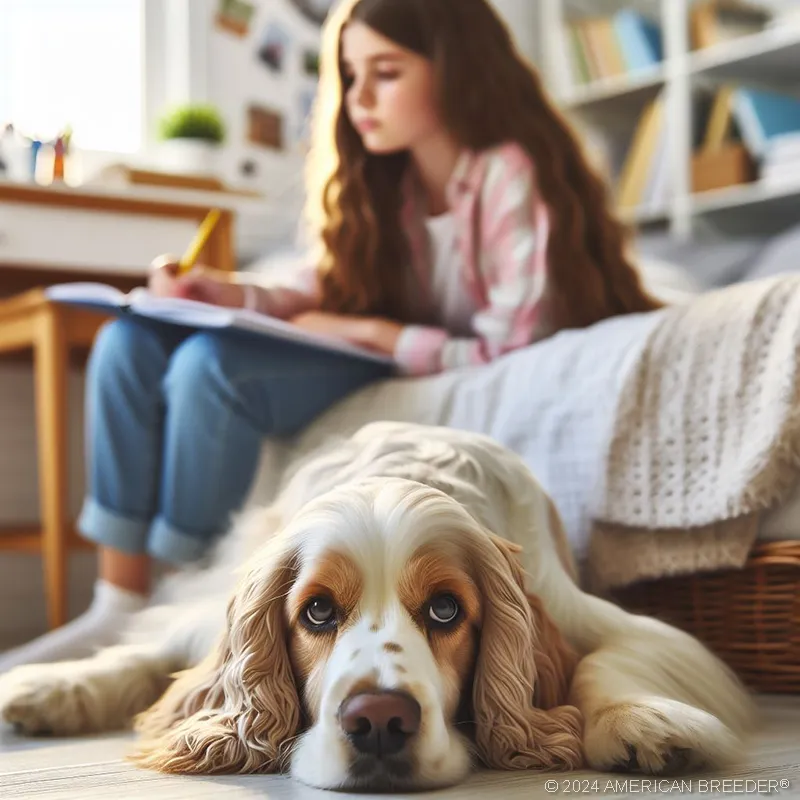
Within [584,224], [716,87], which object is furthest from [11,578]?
[716,87]

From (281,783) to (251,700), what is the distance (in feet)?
0.26

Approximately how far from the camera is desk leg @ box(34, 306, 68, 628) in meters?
2.07

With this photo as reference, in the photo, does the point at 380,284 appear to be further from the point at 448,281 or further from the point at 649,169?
the point at 649,169

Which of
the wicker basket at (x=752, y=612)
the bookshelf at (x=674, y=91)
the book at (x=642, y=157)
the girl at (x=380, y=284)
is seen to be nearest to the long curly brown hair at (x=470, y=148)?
the girl at (x=380, y=284)

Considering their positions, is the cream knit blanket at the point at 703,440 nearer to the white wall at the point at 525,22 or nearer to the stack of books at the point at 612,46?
the stack of books at the point at 612,46

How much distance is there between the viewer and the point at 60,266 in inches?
90.2

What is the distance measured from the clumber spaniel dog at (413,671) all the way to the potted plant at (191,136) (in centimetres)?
188

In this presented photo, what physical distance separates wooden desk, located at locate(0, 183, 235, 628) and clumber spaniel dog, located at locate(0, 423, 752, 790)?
1.04m

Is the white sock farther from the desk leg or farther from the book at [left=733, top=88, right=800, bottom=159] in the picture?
the book at [left=733, top=88, right=800, bottom=159]

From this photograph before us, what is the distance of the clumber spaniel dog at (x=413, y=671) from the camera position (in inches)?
34.5

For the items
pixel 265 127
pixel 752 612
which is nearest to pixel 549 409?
pixel 752 612

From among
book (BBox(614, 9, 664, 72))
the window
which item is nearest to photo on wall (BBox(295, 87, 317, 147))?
the window

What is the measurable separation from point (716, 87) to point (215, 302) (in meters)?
2.05

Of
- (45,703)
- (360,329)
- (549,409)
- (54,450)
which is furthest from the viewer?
(54,450)
